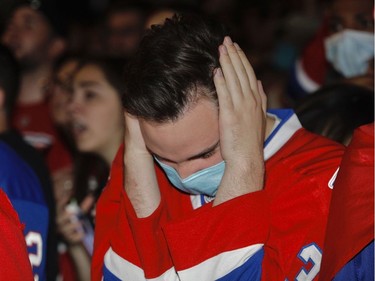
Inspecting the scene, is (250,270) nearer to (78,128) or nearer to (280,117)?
(280,117)

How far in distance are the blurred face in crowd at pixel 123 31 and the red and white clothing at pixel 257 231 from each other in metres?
3.29

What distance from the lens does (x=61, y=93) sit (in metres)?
4.88

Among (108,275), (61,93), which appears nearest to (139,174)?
(108,275)

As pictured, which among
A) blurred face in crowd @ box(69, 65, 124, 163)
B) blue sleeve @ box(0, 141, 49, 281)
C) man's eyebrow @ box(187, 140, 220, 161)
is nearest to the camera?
man's eyebrow @ box(187, 140, 220, 161)

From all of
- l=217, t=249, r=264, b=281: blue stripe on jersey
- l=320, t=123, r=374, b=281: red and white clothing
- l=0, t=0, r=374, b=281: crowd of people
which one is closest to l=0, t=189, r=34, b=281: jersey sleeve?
l=0, t=0, r=374, b=281: crowd of people

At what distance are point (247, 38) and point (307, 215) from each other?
3922 millimetres

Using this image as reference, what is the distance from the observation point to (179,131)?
2.45 meters

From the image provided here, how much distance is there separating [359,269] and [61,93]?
2.94 metres

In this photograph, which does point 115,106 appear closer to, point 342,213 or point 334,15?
point 334,15

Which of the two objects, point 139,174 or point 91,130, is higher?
point 139,174

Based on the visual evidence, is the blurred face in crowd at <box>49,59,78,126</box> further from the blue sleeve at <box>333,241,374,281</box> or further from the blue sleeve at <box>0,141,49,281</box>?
the blue sleeve at <box>333,241,374,281</box>

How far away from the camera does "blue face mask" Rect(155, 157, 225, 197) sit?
2.51 metres

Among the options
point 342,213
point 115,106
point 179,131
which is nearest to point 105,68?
point 115,106

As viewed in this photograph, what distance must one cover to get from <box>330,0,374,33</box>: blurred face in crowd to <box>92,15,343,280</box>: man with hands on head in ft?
5.72
